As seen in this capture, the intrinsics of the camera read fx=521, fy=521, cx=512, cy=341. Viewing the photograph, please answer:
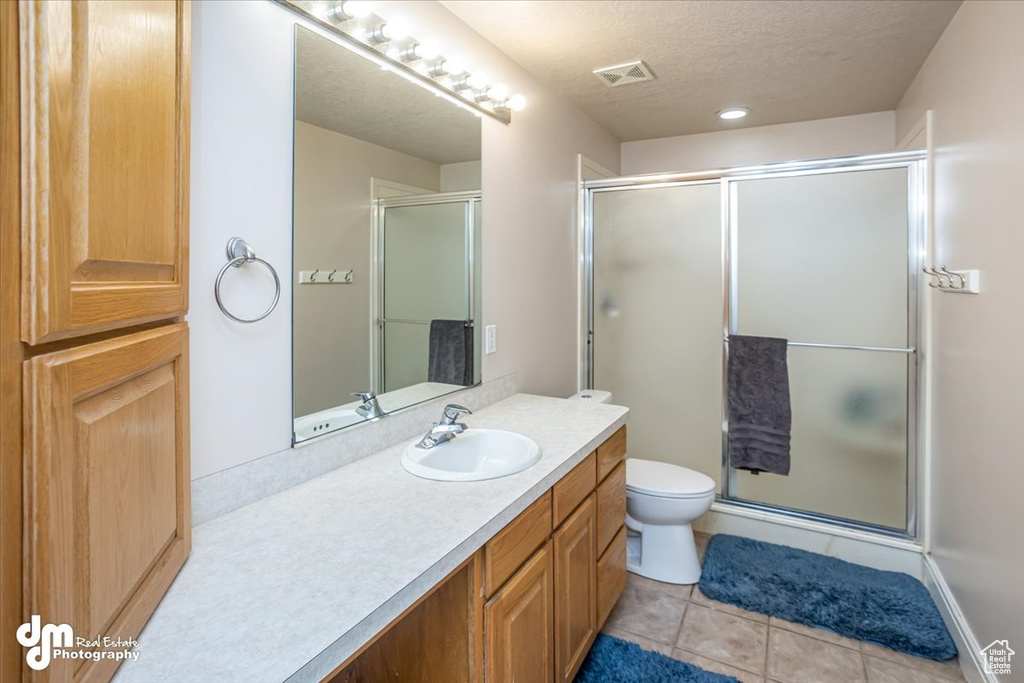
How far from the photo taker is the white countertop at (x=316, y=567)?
0.73m

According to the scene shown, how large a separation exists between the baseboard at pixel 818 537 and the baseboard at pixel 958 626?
0.10m

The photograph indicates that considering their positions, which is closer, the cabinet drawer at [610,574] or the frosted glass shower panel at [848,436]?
the cabinet drawer at [610,574]

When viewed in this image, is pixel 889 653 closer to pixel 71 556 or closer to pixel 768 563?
pixel 768 563

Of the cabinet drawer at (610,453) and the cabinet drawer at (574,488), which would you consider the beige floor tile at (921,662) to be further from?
the cabinet drawer at (574,488)

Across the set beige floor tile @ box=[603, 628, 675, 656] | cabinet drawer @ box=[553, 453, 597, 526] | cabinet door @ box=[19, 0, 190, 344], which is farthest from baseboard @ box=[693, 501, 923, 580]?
cabinet door @ box=[19, 0, 190, 344]

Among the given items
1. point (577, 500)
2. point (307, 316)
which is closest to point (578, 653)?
point (577, 500)

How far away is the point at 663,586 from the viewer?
237 centimetres

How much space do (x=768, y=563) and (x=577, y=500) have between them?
146cm

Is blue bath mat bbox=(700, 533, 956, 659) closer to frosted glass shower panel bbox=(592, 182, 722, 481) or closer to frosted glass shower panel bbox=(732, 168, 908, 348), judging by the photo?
frosted glass shower panel bbox=(592, 182, 722, 481)

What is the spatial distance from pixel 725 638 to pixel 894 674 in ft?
1.80

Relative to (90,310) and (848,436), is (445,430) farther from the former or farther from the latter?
(848,436)

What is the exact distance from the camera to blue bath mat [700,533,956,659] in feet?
6.53

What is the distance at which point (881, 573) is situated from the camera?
2416 millimetres

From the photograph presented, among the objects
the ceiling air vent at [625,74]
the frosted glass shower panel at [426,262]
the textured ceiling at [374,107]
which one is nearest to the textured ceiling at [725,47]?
the ceiling air vent at [625,74]
